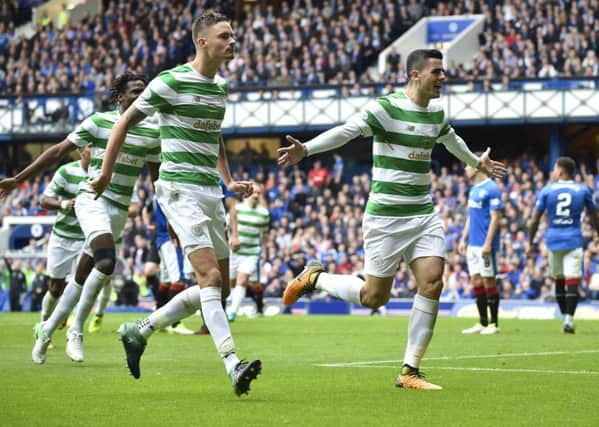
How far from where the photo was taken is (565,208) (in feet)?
57.1

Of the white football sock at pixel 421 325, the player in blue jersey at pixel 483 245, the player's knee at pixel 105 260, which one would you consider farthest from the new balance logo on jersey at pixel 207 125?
the player in blue jersey at pixel 483 245

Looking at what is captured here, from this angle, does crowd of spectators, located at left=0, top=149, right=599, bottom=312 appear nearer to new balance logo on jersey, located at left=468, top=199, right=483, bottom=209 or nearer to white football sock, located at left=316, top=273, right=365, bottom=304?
new balance logo on jersey, located at left=468, top=199, right=483, bottom=209

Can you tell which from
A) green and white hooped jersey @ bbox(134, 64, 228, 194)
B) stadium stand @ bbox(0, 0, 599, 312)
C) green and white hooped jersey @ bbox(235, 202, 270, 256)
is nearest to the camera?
green and white hooped jersey @ bbox(134, 64, 228, 194)

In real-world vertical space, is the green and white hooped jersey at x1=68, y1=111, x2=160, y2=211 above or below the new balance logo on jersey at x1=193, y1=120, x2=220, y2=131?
below

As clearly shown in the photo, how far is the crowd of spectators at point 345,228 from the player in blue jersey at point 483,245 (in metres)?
7.57

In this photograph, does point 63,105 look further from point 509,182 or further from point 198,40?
point 198,40

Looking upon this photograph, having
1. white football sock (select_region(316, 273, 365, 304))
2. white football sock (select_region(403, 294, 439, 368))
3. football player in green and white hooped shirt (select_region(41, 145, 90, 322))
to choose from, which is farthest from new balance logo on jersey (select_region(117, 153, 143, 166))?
white football sock (select_region(403, 294, 439, 368))

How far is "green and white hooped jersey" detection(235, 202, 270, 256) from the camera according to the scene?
2219 cm

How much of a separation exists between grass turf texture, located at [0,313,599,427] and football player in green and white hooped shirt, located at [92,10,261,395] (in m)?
0.62

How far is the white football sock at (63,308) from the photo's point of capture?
452 inches

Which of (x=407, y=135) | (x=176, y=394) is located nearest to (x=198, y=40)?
(x=407, y=135)

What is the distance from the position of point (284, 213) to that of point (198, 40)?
87.8ft

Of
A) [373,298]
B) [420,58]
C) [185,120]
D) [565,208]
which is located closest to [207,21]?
[185,120]

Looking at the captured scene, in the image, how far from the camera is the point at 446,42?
41031 mm
